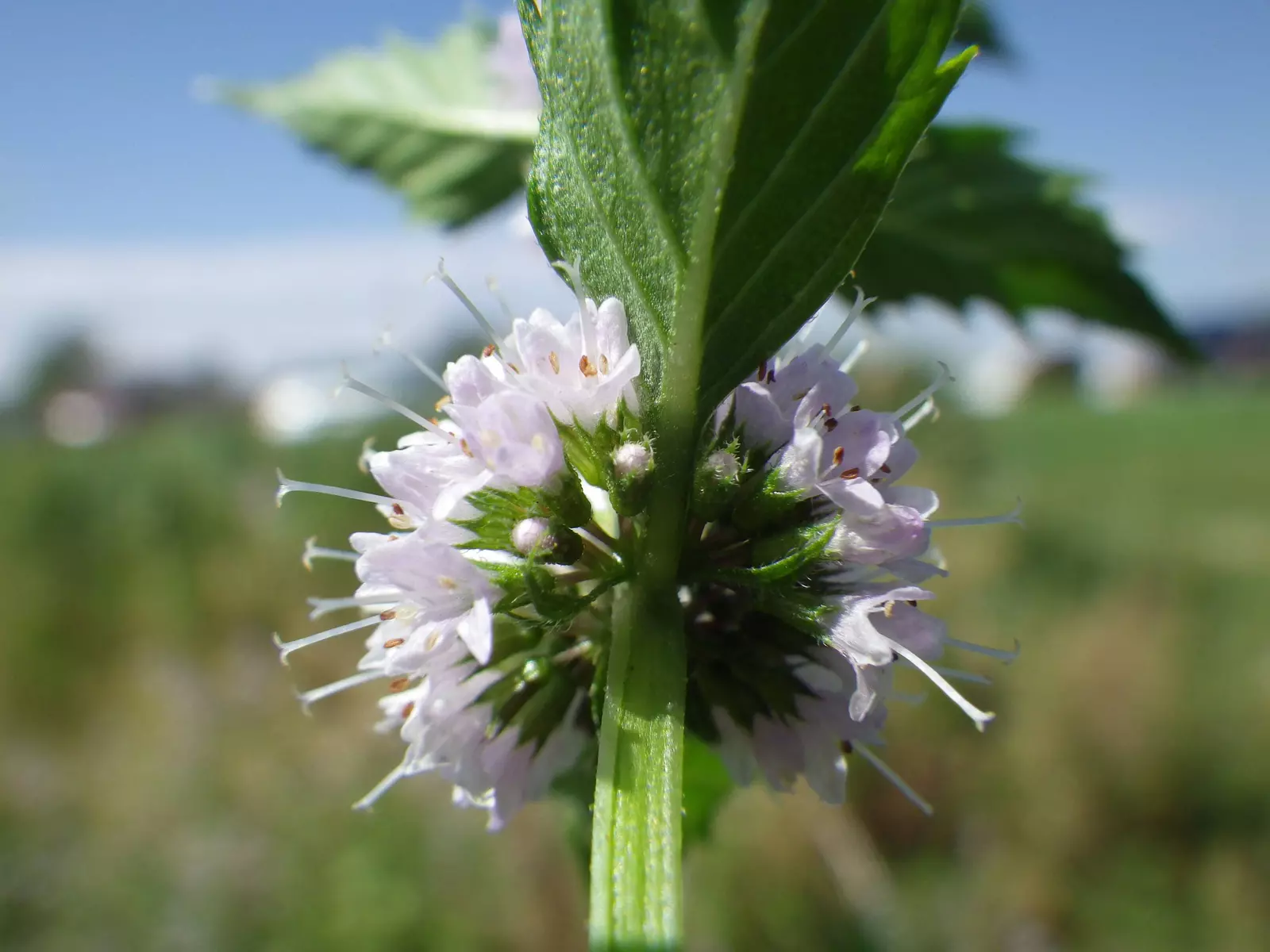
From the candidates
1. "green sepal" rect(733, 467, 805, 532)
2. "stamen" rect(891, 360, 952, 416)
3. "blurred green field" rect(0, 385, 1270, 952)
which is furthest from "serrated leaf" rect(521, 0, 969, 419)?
"blurred green field" rect(0, 385, 1270, 952)

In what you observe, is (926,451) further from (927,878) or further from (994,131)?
(994,131)

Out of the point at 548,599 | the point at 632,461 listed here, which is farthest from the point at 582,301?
the point at 548,599

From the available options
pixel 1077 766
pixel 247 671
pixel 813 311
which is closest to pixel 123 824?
pixel 247 671

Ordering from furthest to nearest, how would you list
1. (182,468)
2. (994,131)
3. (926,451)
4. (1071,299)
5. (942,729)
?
1. (182,468)
2. (926,451)
3. (942,729)
4. (1071,299)
5. (994,131)

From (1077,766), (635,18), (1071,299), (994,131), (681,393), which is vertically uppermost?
(994,131)

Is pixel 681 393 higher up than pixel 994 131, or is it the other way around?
pixel 994 131

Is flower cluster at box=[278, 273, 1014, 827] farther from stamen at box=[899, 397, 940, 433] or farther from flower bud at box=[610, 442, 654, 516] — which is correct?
stamen at box=[899, 397, 940, 433]

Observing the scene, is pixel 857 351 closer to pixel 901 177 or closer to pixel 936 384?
pixel 936 384
